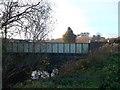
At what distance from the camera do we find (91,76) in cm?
1698

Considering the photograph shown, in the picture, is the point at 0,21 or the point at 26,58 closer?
the point at 0,21

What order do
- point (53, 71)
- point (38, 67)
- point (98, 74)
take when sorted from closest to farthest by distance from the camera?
point (98, 74) → point (38, 67) → point (53, 71)

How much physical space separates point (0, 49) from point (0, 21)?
159cm

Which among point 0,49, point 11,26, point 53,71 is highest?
point 11,26

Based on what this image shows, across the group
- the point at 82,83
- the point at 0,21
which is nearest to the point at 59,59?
the point at 0,21

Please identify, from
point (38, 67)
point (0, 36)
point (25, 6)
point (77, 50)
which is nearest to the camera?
point (0, 36)

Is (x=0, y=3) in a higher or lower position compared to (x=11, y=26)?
higher

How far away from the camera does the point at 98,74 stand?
1739 centimetres

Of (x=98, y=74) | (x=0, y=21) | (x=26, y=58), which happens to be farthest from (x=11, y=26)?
(x=98, y=74)

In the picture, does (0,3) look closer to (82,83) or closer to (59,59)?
(82,83)

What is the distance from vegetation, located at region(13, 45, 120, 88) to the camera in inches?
569

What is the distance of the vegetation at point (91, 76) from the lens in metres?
14.4

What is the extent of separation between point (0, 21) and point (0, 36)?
82cm

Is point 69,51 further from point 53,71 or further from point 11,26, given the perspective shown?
point 11,26
